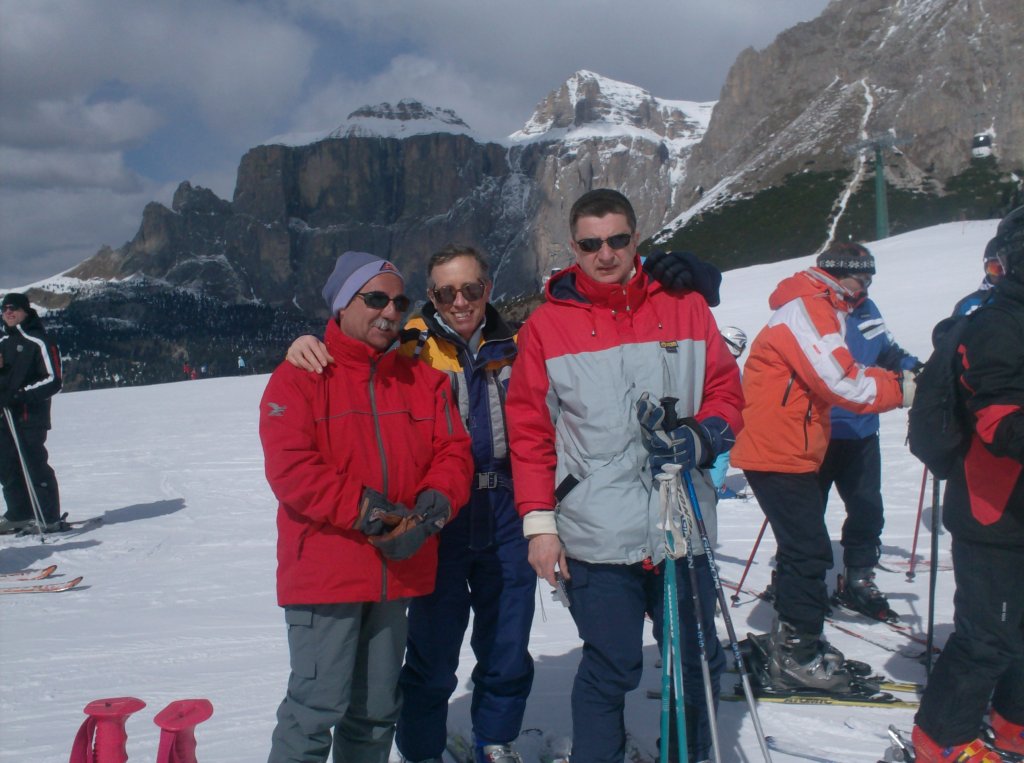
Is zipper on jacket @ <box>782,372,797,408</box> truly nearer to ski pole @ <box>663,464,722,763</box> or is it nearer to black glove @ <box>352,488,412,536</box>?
ski pole @ <box>663,464,722,763</box>

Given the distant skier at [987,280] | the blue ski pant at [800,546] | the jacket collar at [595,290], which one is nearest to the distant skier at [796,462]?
the blue ski pant at [800,546]

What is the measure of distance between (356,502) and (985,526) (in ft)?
6.83

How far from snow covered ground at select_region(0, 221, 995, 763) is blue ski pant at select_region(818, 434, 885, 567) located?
412 millimetres

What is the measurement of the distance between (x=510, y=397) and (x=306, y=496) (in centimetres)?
76

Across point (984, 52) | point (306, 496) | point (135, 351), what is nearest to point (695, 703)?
point (306, 496)

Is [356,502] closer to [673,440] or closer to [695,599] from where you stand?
[673,440]

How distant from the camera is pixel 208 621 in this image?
5180 millimetres

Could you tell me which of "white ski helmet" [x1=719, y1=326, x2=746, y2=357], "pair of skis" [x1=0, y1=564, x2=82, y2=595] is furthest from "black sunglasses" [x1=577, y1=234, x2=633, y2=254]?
"pair of skis" [x1=0, y1=564, x2=82, y2=595]

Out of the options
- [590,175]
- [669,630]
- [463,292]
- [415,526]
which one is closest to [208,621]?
[415,526]

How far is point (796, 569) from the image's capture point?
3.75m

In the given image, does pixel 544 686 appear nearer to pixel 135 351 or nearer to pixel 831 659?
pixel 831 659

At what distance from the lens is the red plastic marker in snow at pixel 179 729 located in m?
2.32

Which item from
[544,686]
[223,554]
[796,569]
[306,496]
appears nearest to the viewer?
[306,496]

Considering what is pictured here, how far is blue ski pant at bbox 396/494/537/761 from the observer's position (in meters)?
3.04
